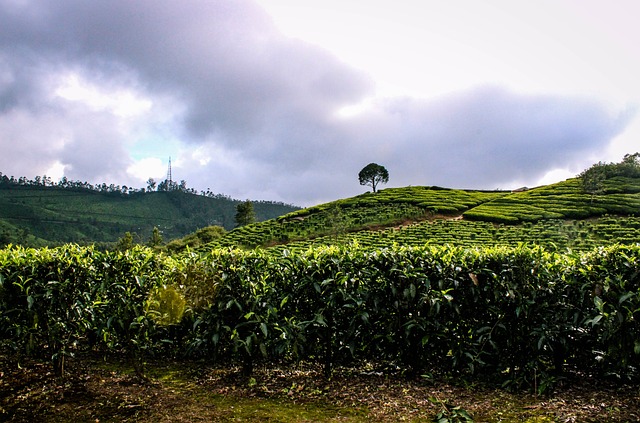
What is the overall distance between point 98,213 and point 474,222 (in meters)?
112

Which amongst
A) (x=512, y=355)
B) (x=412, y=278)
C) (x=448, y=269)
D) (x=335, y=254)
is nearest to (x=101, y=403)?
(x=335, y=254)

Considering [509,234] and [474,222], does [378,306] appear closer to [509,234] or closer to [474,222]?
[509,234]

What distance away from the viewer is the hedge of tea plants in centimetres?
478

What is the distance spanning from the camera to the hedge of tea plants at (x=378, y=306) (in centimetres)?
478

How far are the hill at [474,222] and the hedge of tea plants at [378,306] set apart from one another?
90.7 feet

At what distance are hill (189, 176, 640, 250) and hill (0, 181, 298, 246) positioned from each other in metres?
59.1

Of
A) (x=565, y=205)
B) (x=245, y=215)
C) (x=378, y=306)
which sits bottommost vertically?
(x=378, y=306)

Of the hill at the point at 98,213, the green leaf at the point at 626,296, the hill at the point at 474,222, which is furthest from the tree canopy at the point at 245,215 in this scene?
the green leaf at the point at 626,296

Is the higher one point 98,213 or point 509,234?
point 98,213

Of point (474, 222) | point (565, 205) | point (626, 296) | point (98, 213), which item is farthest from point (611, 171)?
point (98, 213)

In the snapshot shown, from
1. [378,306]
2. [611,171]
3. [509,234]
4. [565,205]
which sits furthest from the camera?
[611,171]

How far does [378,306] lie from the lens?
4.88 m

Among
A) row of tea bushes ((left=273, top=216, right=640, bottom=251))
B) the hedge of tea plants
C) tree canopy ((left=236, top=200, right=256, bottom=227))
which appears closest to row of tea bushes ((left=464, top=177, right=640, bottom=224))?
row of tea bushes ((left=273, top=216, right=640, bottom=251))

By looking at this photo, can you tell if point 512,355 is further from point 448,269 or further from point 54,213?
point 54,213
